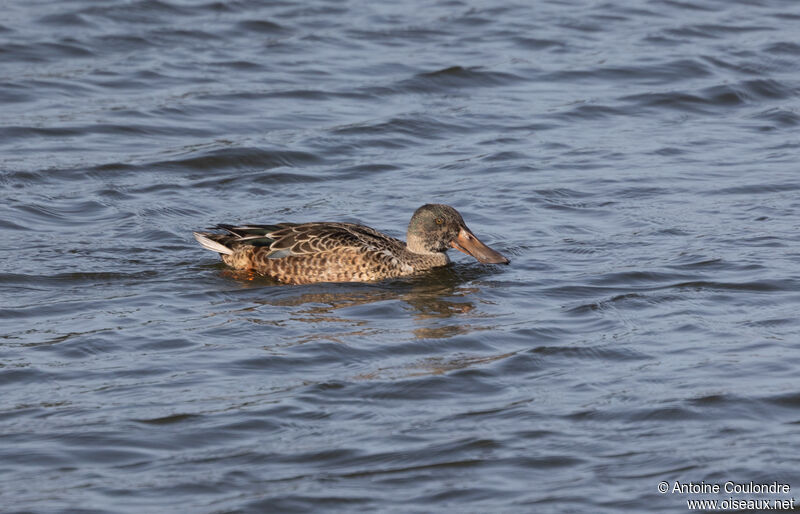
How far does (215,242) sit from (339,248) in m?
1.08

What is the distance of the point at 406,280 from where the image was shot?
11.2m

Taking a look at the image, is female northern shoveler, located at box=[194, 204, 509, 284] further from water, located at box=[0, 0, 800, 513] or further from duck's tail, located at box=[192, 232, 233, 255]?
water, located at box=[0, 0, 800, 513]

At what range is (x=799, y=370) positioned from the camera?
8.34 m

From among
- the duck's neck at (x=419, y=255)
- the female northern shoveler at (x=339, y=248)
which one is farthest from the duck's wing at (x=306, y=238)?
the duck's neck at (x=419, y=255)

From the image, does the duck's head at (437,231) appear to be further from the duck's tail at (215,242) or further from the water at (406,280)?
the duck's tail at (215,242)

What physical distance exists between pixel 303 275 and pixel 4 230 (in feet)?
10.0

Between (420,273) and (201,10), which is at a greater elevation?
(201,10)

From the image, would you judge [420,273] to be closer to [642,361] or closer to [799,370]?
[642,361]

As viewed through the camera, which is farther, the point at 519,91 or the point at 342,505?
the point at 519,91

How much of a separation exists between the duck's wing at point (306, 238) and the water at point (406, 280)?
338mm

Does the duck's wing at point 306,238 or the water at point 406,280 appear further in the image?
the duck's wing at point 306,238

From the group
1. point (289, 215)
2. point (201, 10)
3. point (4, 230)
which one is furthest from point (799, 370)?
point (201, 10)
